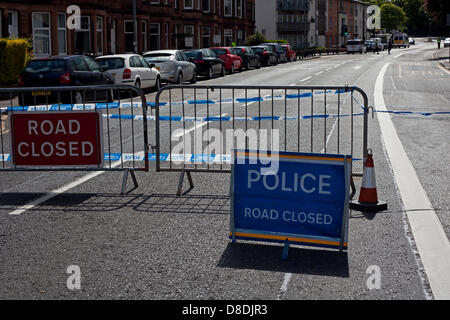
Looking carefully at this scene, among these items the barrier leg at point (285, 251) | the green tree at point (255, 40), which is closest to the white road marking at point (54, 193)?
the barrier leg at point (285, 251)

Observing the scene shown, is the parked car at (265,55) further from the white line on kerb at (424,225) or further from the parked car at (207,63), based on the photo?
the white line on kerb at (424,225)

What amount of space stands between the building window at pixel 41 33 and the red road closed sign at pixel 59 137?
86.2ft

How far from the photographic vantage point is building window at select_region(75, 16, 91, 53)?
121 feet

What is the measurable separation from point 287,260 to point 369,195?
2063 millimetres

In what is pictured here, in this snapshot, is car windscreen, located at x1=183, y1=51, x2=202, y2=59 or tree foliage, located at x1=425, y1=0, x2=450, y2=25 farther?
tree foliage, located at x1=425, y1=0, x2=450, y2=25

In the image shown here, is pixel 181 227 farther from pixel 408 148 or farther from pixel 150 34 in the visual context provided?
pixel 150 34

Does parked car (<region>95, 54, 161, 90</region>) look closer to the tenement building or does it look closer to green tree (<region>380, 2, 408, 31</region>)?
the tenement building

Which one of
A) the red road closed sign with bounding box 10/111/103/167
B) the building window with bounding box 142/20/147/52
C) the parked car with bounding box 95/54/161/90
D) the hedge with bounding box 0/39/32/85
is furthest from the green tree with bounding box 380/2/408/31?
the red road closed sign with bounding box 10/111/103/167

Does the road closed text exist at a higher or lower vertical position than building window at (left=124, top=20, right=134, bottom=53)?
lower

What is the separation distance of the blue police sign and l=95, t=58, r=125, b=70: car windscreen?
1879cm

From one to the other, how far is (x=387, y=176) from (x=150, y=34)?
133 ft

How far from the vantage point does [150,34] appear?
157 feet

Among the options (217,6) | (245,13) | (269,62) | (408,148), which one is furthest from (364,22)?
(408,148)

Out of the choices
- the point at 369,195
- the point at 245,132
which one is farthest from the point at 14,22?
the point at 369,195
